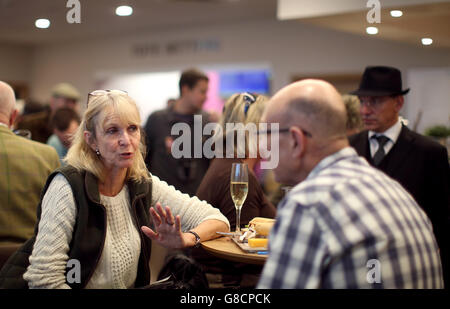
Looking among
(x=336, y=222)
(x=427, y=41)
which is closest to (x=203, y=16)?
(x=427, y=41)

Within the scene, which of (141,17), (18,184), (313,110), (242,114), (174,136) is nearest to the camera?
(313,110)

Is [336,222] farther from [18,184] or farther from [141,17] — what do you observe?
[141,17]

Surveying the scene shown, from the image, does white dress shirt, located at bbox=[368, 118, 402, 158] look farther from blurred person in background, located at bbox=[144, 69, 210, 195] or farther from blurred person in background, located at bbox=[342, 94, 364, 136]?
blurred person in background, located at bbox=[144, 69, 210, 195]

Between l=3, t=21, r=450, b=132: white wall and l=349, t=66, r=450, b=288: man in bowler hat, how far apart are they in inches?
130

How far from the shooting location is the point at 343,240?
1266 millimetres

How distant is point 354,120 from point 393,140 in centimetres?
86

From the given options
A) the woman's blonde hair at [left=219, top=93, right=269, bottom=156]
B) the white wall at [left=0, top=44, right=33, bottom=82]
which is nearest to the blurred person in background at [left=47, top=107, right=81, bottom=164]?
the woman's blonde hair at [left=219, top=93, right=269, bottom=156]

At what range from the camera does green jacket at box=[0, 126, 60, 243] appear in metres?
2.80

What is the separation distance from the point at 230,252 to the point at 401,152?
54.6 inches

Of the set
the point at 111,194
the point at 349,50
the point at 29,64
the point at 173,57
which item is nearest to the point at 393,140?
the point at 111,194

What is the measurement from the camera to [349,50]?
8.02m

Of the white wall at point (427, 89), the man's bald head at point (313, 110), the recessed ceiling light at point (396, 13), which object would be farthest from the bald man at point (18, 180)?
the white wall at point (427, 89)
